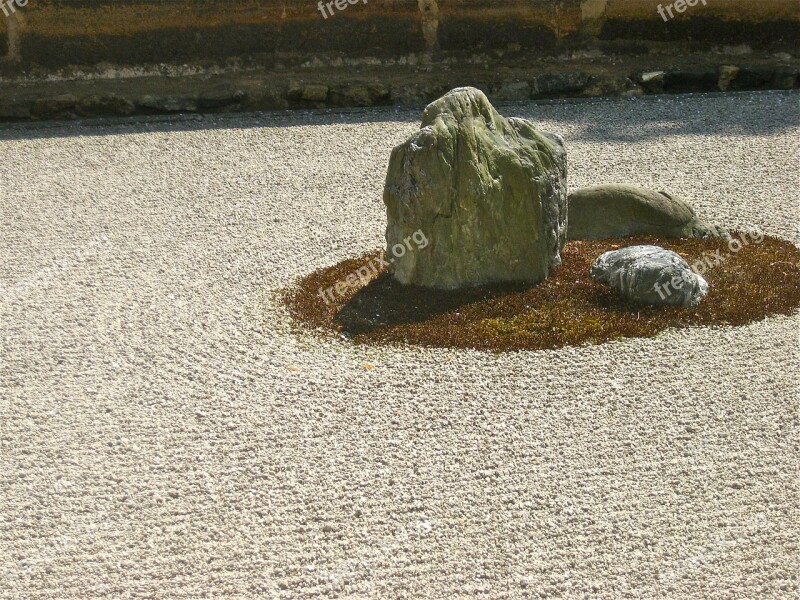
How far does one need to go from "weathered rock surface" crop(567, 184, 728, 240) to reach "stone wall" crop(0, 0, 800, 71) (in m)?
4.96

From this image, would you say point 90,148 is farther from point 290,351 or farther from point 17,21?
point 290,351

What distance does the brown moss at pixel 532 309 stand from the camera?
5.84m

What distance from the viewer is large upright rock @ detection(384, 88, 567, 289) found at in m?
5.98

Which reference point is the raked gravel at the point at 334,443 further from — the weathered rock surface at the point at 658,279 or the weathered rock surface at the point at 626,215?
the weathered rock surface at the point at 626,215

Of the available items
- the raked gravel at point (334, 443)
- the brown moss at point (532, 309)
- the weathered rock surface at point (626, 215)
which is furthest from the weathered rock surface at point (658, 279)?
the weathered rock surface at point (626, 215)

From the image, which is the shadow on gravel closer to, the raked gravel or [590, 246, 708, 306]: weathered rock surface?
the raked gravel

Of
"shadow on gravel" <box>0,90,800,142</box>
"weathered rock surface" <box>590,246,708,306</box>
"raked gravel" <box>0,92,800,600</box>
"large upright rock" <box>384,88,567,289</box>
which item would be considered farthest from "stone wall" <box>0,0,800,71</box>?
"weathered rock surface" <box>590,246,708,306</box>

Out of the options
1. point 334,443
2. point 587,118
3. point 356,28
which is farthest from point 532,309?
point 356,28

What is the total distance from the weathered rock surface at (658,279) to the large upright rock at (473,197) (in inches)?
21.6

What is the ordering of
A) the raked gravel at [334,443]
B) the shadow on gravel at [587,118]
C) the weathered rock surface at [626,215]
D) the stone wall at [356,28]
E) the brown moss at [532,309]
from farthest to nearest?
1. the stone wall at [356,28]
2. the shadow on gravel at [587,118]
3. the weathered rock surface at [626,215]
4. the brown moss at [532,309]
5. the raked gravel at [334,443]

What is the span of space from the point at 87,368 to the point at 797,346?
427 centimetres

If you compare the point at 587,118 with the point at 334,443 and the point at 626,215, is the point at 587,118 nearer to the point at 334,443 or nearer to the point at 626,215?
the point at 626,215

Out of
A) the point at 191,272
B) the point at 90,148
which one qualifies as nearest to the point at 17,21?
the point at 90,148

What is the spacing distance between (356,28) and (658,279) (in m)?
6.64
